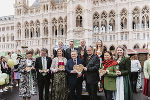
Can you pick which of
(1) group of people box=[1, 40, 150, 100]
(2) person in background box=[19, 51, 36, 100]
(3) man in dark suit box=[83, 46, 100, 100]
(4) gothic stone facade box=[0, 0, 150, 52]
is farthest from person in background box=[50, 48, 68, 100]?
(4) gothic stone facade box=[0, 0, 150, 52]

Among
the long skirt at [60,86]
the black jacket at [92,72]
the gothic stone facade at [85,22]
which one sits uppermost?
the gothic stone facade at [85,22]

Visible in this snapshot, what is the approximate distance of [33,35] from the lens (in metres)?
44.0

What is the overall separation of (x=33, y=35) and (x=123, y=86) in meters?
41.6

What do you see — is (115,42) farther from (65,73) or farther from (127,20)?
(65,73)

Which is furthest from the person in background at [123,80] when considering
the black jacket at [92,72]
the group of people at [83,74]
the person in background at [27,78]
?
the person in background at [27,78]

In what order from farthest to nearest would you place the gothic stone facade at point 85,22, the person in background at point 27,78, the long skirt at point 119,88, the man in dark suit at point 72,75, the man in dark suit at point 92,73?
1. the gothic stone facade at point 85,22
2. the person in background at point 27,78
3. the man in dark suit at point 72,75
4. the man in dark suit at point 92,73
5. the long skirt at point 119,88

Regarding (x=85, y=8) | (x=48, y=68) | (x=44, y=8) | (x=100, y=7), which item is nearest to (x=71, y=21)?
(x=85, y=8)

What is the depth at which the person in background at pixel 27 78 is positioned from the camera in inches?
253

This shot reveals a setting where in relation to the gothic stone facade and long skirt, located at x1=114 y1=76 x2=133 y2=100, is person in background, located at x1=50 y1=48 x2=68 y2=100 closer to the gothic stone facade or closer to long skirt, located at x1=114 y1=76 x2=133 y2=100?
long skirt, located at x1=114 y1=76 x2=133 y2=100

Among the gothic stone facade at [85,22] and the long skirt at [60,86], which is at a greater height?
the gothic stone facade at [85,22]

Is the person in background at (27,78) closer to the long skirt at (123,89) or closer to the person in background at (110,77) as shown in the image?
the person in background at (110,77)

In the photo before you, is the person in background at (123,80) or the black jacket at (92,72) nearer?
the person in background at (123,80)

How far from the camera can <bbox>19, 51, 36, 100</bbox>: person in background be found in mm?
6418

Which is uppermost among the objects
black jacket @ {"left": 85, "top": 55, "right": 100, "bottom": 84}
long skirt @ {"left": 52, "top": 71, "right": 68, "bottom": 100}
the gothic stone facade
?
the gothic stone facade
